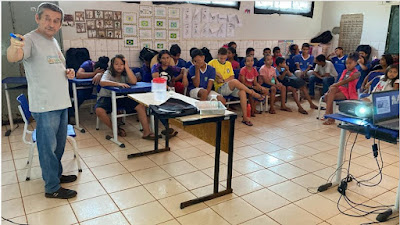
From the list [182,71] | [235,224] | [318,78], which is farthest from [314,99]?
[235,224]

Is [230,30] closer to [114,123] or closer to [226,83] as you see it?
[226,83]

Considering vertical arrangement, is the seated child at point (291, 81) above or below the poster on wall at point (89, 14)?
below

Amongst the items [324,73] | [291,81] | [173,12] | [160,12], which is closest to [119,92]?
[160,12]

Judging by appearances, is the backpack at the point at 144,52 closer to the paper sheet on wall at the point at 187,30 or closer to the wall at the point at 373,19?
the paper sheet on wall at the point at 187,30

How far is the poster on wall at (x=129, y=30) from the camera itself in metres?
5.60

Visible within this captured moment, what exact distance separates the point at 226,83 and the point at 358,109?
2.89 m

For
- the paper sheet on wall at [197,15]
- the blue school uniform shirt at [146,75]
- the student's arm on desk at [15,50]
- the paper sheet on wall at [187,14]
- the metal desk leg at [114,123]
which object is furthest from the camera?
the paper sheet on wall at [197,15]

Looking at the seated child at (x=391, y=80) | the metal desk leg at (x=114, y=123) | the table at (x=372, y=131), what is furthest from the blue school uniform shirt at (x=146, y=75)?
the seated child at (x=391, y=80)

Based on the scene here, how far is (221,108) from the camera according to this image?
2572 mm

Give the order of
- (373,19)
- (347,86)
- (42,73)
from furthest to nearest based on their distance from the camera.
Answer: (373,19)
(347,86)
(42,73)

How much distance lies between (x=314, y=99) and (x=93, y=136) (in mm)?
4898

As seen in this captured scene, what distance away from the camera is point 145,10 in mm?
5727

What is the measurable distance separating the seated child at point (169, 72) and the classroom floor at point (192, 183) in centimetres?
90

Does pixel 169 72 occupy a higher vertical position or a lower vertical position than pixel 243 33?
lower
